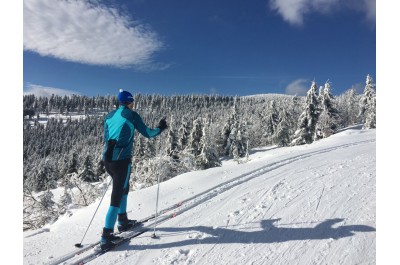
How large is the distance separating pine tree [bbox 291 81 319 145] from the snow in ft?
127

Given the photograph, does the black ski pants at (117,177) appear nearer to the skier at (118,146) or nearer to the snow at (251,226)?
the skier at (118,146)

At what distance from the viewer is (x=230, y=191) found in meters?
8.12

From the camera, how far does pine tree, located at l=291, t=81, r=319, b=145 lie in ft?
152

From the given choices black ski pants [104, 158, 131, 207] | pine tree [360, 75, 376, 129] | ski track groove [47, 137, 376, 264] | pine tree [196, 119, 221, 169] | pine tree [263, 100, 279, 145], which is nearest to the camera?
ski track groove [47, 137, 376, 264]

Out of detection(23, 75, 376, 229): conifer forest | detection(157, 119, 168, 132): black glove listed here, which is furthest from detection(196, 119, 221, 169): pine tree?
detection(157, 119, 168, 132): black glove

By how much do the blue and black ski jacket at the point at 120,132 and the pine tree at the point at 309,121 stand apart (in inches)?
1752

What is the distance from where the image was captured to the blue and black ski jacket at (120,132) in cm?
529

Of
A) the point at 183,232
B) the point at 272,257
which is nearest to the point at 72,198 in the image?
the point at 183,232

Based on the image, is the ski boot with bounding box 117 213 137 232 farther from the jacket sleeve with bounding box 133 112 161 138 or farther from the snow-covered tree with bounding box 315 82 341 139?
the snow-covered tree with bounding box 315 82 341 139

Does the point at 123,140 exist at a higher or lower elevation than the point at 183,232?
higher

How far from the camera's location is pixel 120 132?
17.4 ft

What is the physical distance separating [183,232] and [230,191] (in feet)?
9.25

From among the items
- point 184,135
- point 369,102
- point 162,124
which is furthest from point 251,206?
point 369,102
